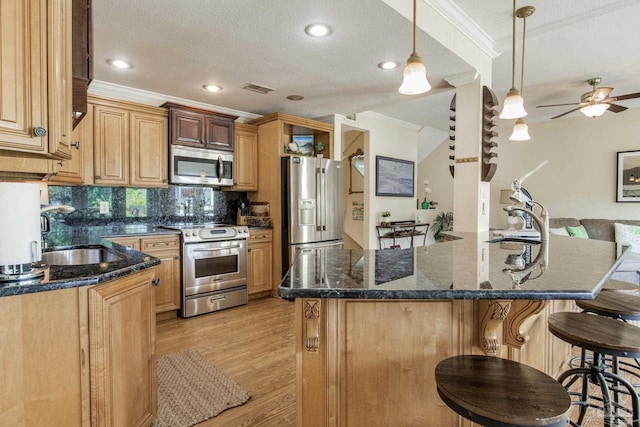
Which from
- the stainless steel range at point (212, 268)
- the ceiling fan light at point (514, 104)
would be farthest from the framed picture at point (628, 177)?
the stainless steel range at point (212, 268)

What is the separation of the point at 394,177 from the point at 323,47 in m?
3.42

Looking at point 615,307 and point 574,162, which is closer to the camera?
point 615,307

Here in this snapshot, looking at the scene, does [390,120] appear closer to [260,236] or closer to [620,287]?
[260,236]

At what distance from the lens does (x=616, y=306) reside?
1688mm

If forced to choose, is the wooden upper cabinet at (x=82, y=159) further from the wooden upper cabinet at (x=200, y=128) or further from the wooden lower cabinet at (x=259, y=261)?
the wooden lower cabinet at (x=259, y=261)

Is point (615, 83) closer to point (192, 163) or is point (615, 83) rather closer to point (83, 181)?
point (192, 163)

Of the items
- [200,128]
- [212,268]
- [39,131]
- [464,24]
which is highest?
[464,24]

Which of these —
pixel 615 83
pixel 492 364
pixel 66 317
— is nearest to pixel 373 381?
pixel 492 364

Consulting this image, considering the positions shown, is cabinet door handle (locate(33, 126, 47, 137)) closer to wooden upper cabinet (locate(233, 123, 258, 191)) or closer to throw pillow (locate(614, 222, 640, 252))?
wooden upper cabinet (locate(233, 123, 258, 191))

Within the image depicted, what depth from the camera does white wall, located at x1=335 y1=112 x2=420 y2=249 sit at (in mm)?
5198

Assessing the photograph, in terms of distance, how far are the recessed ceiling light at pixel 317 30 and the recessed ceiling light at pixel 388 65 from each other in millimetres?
730

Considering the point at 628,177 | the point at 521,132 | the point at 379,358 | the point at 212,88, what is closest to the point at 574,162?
the point at 628,177

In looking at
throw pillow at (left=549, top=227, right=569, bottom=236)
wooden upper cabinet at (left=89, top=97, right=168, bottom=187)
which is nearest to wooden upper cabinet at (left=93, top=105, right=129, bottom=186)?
wooden upper cabinet at (left=89, top=97, right=168, bottom=187)

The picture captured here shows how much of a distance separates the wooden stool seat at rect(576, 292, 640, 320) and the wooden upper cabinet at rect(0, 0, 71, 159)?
106 inches
